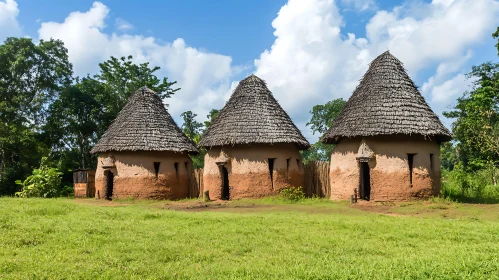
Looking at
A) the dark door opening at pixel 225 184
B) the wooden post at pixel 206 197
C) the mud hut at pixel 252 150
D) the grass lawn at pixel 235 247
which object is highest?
the mud hut at pixel 252 150

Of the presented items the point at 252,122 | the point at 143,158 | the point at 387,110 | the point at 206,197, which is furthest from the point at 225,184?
the point at 387,110

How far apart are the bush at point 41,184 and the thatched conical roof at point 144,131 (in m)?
3.32

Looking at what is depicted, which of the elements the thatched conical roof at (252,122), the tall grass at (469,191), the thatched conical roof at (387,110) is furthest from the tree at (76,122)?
the tall grass at (469,191)

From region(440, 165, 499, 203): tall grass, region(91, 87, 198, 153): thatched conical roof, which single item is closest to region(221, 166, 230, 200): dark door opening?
region(91, 87, 198, 153): thatched conical roof

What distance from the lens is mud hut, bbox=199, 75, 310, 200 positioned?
16.2 metres

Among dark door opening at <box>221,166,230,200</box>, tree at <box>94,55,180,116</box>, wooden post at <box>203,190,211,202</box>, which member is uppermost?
tree at <box>94,55,180,116</box>

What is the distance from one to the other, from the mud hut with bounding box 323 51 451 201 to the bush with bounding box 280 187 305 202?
49.8 inches

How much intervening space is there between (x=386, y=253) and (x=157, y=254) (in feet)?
11.6

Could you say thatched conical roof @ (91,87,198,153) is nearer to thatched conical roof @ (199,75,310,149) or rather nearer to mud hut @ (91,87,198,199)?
mud hut @ (91,87,198,199)

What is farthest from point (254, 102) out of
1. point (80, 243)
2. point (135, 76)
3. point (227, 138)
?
point (135, 76)

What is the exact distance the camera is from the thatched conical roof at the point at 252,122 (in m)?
16.3

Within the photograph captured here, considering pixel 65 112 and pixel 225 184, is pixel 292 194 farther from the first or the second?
pixel 65 112

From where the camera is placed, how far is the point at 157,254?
6.17 metres

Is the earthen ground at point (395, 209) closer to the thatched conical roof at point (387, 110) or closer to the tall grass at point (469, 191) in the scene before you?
the tall grass at point (469, 191)
